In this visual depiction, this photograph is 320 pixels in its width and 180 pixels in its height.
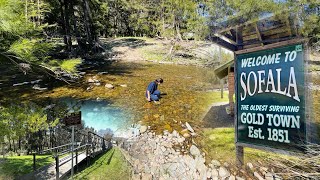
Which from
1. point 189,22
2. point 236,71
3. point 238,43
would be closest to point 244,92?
point 236,71

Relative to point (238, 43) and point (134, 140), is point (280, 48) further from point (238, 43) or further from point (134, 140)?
point (134, 140)

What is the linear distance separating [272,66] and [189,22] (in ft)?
31.2

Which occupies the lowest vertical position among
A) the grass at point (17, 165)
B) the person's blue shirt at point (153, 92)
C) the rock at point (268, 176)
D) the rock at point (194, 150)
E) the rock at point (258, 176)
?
the grass at point (17, 165)

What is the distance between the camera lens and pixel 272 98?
307cm

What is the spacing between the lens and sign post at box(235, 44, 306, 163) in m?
2.88

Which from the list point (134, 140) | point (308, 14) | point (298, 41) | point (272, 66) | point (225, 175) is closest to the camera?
point (298, 41)

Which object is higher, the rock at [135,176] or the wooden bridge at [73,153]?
the wooden bridge at [73,153]

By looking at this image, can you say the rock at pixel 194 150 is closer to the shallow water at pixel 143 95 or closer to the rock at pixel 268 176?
the shallow water at pixel 143 95

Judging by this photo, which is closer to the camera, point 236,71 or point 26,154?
point 236,71

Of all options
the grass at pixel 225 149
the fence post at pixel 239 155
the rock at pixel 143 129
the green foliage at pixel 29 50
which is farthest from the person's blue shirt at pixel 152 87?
the fence post at pixel 239 155

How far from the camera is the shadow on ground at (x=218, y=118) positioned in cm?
477

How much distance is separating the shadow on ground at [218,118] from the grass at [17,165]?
9.84 ft

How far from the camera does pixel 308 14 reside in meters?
6.95

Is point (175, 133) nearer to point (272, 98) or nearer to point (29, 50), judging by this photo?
point (272, 98)
